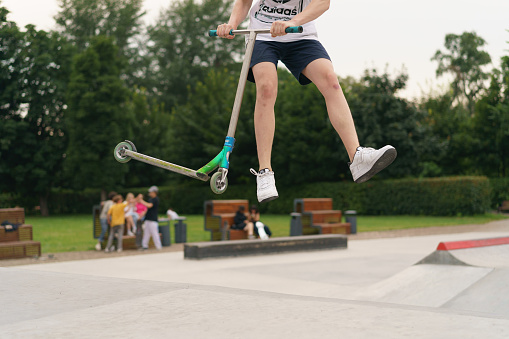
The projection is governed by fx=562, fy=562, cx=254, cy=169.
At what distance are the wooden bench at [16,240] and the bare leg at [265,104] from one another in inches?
539

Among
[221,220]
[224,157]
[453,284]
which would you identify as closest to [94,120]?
[221,220]

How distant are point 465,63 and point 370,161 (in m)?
66.9

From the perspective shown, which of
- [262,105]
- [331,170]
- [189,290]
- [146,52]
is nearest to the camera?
[262,105]

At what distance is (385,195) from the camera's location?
115 ft

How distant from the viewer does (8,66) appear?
4356cm

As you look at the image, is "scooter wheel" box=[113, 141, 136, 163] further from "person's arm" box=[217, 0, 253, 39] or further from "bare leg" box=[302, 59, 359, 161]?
"bare leg" box=[302, 59, 359, 161]

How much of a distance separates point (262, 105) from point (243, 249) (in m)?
11.6

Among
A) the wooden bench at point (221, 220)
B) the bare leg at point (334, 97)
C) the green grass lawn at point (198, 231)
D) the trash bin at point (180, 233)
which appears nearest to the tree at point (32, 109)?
the green grass lawn at point (198, 231)

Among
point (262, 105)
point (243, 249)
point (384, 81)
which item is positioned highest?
point (384, 81)

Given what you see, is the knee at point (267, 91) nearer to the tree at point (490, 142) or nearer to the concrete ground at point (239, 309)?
the concrete ground at point (239, 309)

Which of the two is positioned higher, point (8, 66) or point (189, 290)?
point (8, 66)

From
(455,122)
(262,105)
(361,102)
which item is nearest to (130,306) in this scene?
(262,105)

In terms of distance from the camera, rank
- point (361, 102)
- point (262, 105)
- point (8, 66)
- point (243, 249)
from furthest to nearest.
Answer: point (8, 66)
point (361, 102)
point (243, 249)
point (262, 105)

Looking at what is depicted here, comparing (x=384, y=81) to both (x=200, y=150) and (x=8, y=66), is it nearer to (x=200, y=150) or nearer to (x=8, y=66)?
(x=200, y=150)
